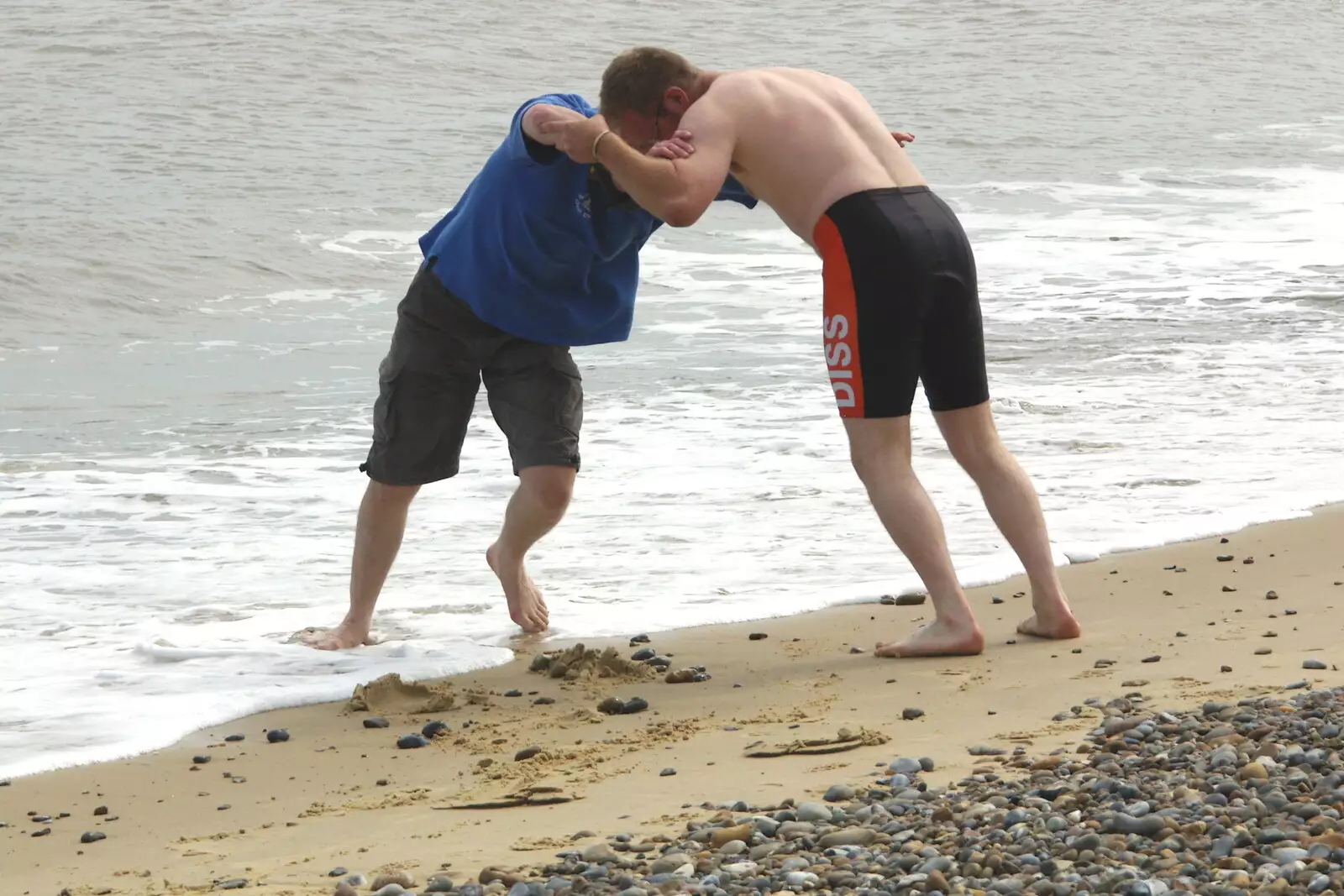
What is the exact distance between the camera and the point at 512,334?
448cm

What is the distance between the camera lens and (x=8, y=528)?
5895 mm

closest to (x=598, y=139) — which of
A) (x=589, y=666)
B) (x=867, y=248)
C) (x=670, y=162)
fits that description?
(x=670, y=162)

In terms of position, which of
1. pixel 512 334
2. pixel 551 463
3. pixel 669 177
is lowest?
pixel 551 463

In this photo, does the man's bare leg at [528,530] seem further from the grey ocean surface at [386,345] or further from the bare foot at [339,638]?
the bare foot at [339,638]

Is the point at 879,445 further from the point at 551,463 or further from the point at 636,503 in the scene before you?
the point at 636,503

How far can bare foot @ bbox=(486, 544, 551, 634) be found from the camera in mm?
Answer: 4715

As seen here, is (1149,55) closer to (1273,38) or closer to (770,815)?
(1273,38)

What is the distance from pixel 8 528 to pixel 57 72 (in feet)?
59.9

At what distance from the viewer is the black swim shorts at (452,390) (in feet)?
14.9

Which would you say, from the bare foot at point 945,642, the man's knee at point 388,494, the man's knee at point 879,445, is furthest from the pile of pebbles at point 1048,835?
the man's knee at point 388,494

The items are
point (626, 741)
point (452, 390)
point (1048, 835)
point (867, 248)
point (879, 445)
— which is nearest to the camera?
point (1048, 835)

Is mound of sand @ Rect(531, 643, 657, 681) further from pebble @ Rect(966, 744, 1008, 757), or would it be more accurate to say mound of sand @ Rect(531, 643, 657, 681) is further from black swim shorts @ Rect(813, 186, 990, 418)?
pebble @ Rect(966, 744, 1008, 757)

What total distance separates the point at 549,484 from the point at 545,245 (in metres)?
0.67

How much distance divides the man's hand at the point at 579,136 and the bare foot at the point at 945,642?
4.77ft
